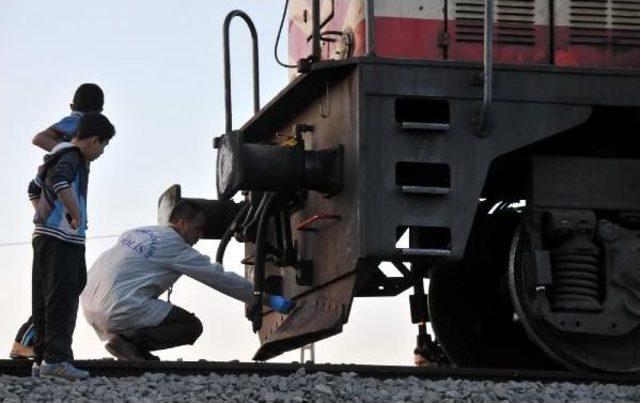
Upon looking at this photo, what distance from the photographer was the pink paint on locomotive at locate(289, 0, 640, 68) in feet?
24.8

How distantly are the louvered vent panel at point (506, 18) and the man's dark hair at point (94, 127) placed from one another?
7.10 ft

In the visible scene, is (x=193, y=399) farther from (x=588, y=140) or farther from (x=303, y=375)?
(x=588, y=140)

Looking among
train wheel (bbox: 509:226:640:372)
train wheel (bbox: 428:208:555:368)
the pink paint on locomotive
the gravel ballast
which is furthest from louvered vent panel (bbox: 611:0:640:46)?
the gravel ballast

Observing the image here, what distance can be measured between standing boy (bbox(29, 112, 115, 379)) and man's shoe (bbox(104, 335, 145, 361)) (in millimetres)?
1125

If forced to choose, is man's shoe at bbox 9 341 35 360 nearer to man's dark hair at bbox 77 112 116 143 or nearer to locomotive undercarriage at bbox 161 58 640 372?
locomotive undercarriage at bbox 161 58 640 372

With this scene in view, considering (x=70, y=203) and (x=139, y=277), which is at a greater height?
(x=70, y=203)

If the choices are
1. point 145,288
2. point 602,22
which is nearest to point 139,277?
point 145,288

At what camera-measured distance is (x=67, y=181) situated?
20.2 ft

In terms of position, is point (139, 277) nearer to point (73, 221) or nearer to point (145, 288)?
point (145, 288)

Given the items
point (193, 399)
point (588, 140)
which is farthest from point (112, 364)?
point (588, 140)

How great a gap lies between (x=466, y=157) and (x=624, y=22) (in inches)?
52.7

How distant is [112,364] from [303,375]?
0.84m

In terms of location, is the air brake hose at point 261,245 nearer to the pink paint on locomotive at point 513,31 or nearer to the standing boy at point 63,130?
the pink paint on locomotive at point 513,31

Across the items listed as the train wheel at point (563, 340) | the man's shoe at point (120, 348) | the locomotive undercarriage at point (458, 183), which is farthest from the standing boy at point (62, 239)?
the train wheel at point (563, 340)
